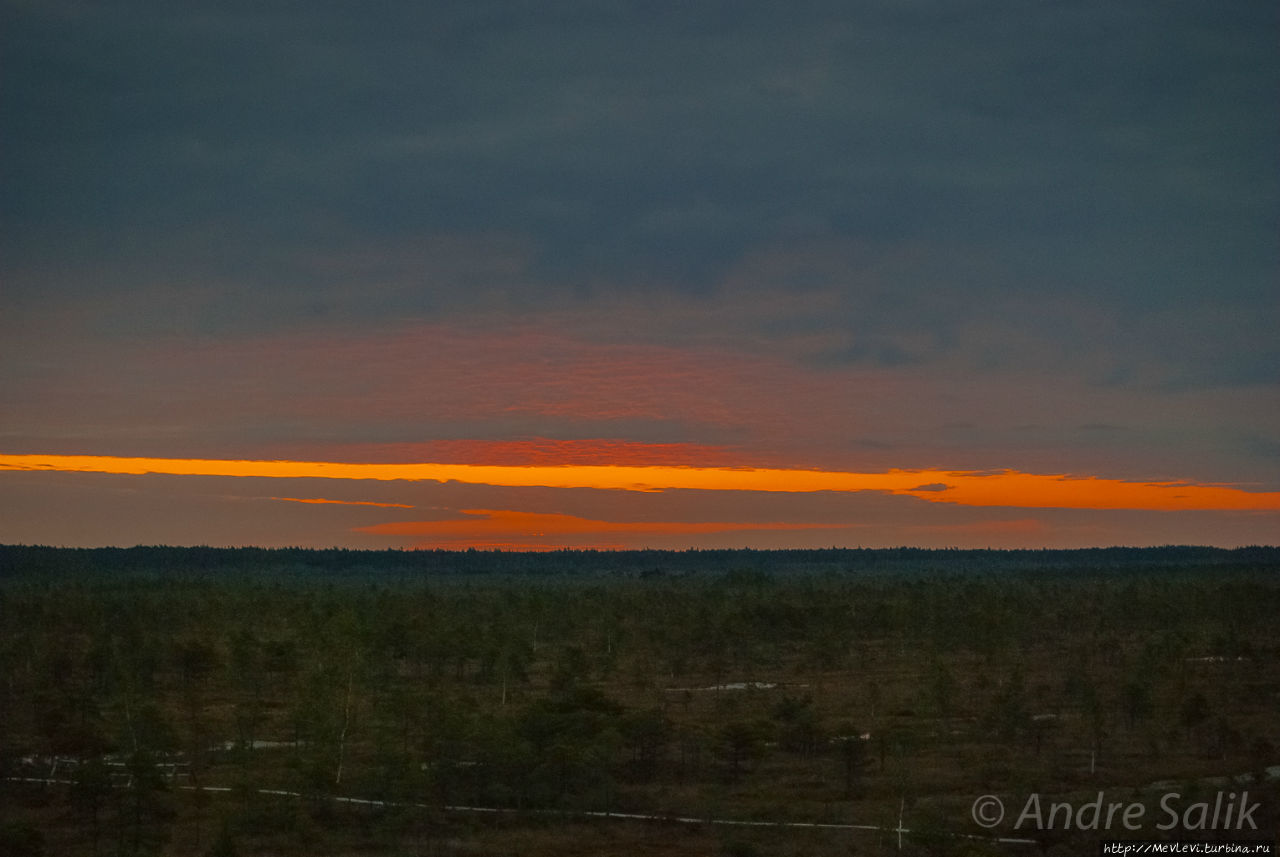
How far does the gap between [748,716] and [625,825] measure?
18703mm

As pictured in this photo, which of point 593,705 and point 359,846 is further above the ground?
point 593,705

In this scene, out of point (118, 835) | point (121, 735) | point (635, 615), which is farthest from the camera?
point (635, 615)

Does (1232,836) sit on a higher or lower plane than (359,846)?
higher

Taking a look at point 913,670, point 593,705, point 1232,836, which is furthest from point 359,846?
point 913,670

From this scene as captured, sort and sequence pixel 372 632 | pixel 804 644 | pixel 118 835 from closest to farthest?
1. pixel 118 835
2. pixel 372 632
3. pixel 804 644

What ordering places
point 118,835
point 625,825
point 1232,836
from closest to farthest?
point 1232,836, point 118,835, point 625,825

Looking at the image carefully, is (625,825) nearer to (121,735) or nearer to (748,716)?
(748,716)

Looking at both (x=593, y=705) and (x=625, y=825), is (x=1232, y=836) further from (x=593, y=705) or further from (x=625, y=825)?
(x=593, y=705)

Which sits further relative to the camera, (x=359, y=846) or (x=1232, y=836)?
(x=359, y=846)

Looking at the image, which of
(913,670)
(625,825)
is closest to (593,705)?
(625,825)

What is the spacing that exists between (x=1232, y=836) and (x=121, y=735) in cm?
4496

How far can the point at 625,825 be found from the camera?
4500 centimetres

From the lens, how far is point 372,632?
75750 mm

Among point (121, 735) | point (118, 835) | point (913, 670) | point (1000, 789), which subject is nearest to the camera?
point (118, 835)
